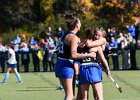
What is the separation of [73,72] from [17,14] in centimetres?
4034

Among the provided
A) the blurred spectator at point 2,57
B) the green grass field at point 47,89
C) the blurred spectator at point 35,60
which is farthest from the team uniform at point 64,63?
the blurred spectator at point 35,60

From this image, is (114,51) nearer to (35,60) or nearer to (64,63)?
Answer: (35,60)

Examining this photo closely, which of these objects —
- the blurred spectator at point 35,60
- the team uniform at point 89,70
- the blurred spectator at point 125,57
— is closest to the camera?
the team uniform at point 89,70

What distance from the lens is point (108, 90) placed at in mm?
20328

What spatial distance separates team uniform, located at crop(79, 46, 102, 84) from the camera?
1259 centimetres

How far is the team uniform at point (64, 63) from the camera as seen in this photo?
40.7ft

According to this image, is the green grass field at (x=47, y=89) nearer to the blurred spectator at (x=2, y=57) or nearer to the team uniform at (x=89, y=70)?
the blurred spectator at (x=2, y=57)

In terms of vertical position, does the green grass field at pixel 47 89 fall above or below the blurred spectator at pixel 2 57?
below

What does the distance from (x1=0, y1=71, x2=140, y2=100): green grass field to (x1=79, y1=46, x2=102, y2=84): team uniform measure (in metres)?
5.24

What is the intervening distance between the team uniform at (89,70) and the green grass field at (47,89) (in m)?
5.24

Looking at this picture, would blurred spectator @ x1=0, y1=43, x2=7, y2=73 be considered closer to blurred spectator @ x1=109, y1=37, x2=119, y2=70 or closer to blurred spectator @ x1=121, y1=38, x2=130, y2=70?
blurred spectator @ x1=109, y1=37, x2=119, y2=70

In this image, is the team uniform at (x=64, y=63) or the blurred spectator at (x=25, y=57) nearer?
the team uniform at (x=64, y=63)

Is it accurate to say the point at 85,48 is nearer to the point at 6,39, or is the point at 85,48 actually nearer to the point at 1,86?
the point at 1,86

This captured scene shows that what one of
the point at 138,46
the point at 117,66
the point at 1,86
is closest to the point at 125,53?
the point at 117,66
